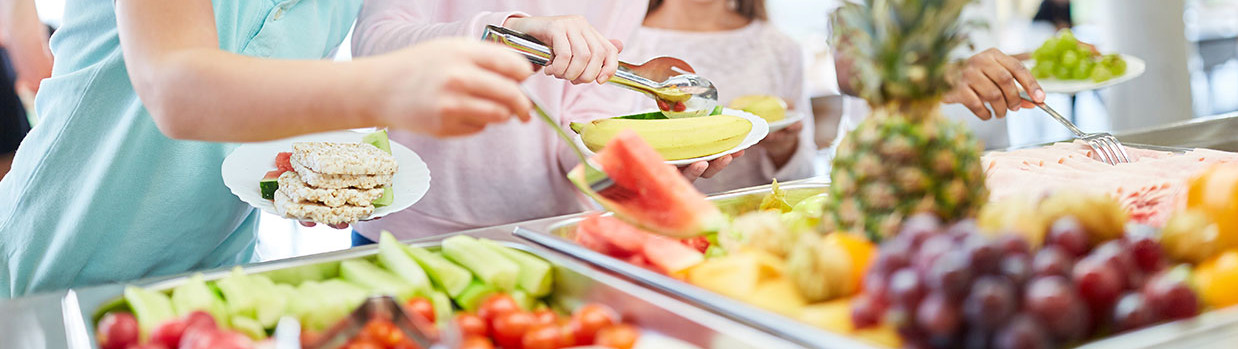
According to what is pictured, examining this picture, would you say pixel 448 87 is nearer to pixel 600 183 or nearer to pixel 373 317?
pixel 373 317

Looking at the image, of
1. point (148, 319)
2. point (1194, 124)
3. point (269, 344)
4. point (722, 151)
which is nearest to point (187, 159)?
point (148, 319)

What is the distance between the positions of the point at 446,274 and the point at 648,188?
0.33m

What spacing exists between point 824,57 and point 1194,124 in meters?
5.17

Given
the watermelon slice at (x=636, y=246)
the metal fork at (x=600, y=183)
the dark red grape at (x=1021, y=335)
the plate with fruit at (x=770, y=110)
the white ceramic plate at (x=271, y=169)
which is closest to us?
the dark red grape at (x=1021, y=335)

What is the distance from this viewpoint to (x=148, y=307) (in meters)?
1.14

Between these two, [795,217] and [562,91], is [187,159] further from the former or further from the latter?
[795,217]

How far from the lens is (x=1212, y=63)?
31.1 ft

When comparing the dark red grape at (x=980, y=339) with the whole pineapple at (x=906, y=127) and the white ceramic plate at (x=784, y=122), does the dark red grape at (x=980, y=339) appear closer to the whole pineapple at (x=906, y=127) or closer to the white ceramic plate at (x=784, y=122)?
the whole pineapple at (x=906, y=127)

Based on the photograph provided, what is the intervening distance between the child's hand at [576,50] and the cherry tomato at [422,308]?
58 centimetres

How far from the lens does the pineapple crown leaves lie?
104 cm

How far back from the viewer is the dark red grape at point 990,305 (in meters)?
0.83

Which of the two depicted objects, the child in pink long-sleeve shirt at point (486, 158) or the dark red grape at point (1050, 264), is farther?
the child in pink long-sleeve shirt at point (486, 158)

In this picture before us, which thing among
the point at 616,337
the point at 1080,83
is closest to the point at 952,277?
the point at 616,337

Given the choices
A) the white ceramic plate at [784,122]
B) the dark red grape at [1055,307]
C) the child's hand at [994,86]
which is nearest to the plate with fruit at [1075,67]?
the white ceramic plate at [784,122]
